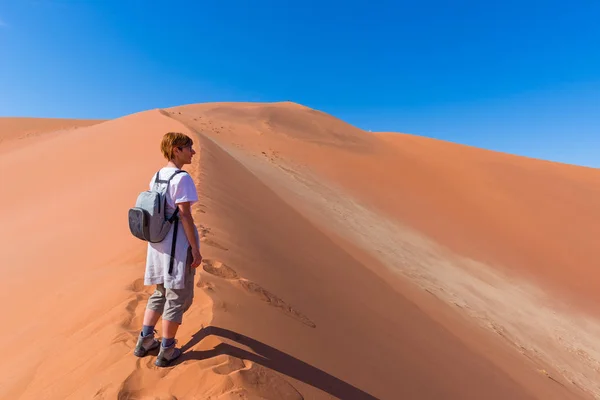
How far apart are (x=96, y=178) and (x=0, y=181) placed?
11.4ft

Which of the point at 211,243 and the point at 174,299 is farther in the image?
the point at 211,243

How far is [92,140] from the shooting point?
12273mm

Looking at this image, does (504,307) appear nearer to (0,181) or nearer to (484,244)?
(484,244)

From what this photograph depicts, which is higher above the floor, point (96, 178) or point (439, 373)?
point (96, 178)

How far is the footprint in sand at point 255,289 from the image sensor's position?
123 inches

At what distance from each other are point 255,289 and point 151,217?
1324 millimetres

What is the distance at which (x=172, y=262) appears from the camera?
2.24 metres

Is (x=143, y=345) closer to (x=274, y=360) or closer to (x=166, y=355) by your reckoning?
(x=166, y=355)

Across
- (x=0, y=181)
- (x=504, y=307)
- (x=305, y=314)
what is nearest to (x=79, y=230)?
(x=305, y=314)

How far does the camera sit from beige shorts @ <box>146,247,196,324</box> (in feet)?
7.32

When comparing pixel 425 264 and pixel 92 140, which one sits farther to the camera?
pixel 92 140

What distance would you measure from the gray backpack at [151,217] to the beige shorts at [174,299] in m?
0.21

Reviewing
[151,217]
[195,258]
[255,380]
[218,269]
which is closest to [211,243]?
[218,269]

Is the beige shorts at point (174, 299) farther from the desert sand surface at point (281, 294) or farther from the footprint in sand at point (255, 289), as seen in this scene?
the footprint in sand at point (255, 289)
